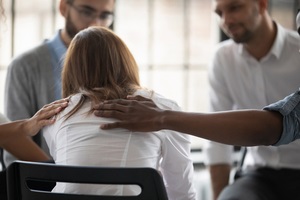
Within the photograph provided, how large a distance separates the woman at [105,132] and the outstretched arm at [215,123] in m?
0.08

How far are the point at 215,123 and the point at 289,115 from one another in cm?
21

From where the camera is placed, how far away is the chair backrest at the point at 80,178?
4.81 ft

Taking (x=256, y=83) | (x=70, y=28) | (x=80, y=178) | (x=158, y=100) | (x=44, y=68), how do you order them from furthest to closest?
(x=256, y=83) → (x=70, y=28) → (x=44, y=68) → (x=158, y=100) → (x=80, y=178)

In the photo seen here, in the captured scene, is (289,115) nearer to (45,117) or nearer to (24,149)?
(45,117)

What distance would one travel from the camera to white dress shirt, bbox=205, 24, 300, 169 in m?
2.69

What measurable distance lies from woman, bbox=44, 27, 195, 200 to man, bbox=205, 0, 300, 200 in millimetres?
873

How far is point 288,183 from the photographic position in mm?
Result: 2621

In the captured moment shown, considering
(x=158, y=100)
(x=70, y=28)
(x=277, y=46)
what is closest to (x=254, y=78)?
(x=277, y=46)

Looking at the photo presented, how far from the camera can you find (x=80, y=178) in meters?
1.50

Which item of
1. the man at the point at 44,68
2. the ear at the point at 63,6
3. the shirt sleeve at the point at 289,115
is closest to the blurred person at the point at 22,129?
the man at the point at 44,68

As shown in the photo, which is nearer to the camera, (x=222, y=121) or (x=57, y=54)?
(x=222, y=121)

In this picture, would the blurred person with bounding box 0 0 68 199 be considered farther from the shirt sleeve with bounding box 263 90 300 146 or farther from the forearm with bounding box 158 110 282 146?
the shirt sleeve with bounding box 263 90 300 146

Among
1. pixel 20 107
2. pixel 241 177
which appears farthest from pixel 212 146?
pixel 20 107

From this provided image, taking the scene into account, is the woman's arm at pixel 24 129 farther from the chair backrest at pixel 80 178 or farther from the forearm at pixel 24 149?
the chair backrest at pixel 80 178
